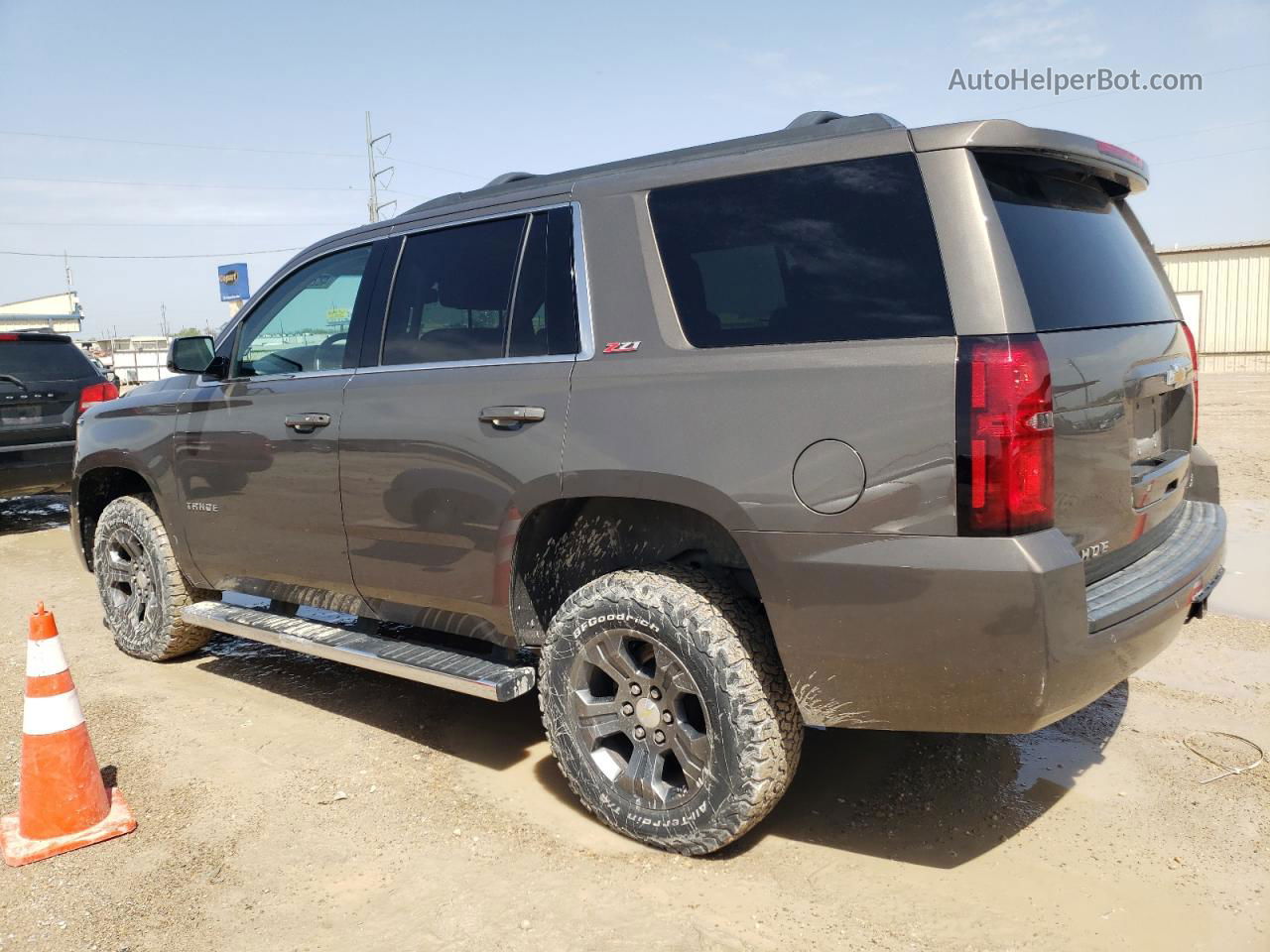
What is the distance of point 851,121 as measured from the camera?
298 centimetres

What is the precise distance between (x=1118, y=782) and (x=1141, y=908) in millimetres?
840

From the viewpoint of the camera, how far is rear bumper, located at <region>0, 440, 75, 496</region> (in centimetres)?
857

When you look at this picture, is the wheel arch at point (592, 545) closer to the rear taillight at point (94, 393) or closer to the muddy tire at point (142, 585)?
the muddy tire at point (142, 585)

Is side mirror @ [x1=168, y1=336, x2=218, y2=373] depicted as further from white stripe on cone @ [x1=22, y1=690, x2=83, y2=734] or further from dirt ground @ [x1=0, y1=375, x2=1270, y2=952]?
white stripe on cone @ [x1=22, y1=690, x2=83, y2=734]

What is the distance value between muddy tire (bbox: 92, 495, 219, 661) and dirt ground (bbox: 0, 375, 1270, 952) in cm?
45

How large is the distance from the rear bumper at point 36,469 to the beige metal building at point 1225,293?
2743cm

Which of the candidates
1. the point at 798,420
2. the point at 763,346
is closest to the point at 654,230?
the point at 763,346

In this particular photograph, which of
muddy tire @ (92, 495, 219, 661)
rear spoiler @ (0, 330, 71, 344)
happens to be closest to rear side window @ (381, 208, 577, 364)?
muddy tire @ (92, 495, 219, 661)

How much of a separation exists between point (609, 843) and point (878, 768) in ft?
3.59

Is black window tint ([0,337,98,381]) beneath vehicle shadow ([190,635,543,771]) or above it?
above

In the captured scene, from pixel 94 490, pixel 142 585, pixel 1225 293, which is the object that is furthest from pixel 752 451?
pixel 1225 293

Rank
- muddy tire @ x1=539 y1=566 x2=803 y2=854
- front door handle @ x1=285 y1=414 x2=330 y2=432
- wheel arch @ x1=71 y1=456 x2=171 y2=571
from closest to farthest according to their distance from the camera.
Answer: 1. muddy tire @ x1=539 y1=566 x2=803 y2=854
2. front door handle @ x1=285 y1=414 x2=330 y2=432
3. wheel arch @ x1=71 y1=456 x2=171 y2=571

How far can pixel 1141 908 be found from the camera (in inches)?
110

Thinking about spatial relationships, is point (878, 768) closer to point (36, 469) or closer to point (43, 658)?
point (43, 658)
